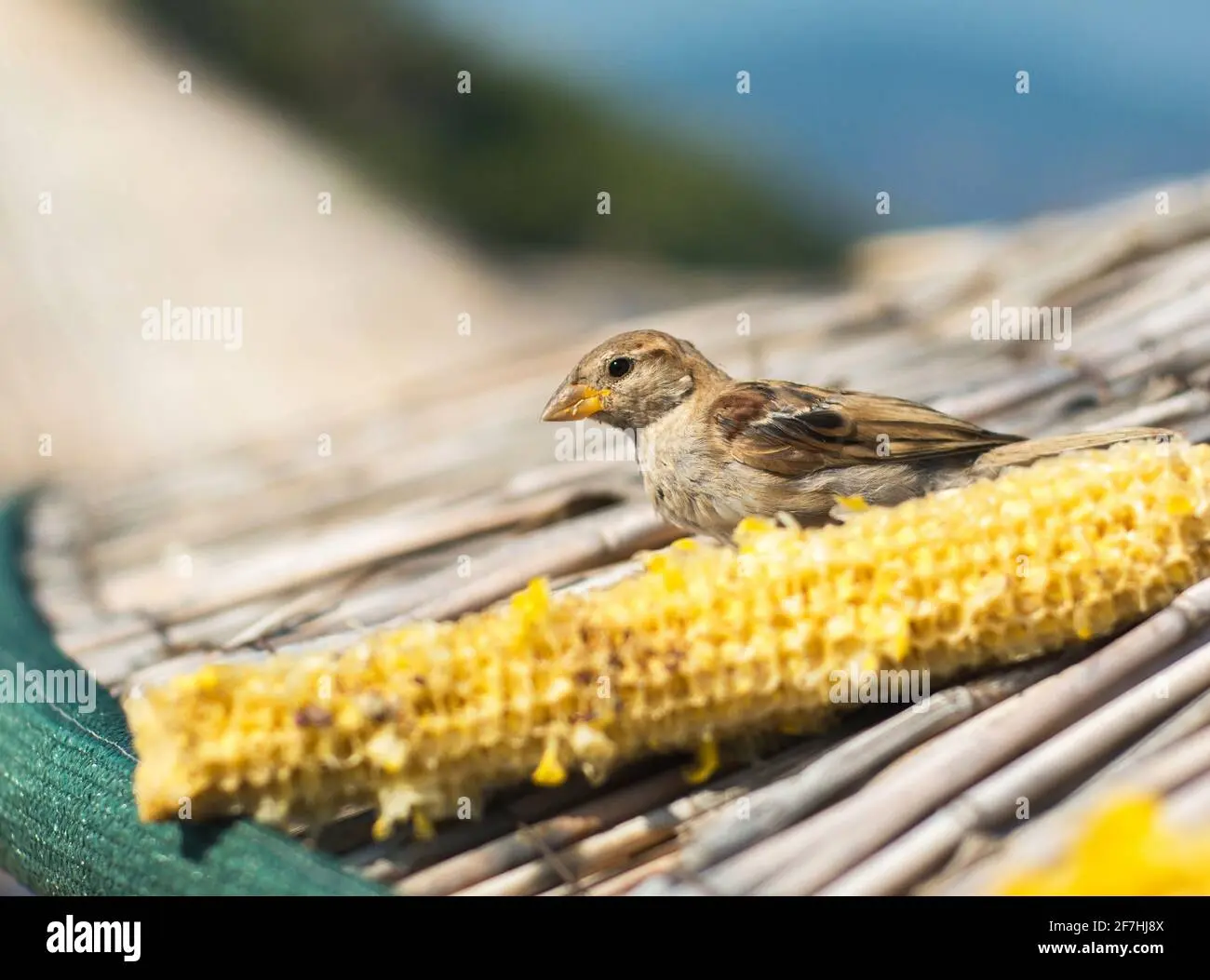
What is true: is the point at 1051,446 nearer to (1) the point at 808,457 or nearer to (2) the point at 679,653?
(1) the point at 808,457

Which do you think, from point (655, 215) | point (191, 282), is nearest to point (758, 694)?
point (191, 282)

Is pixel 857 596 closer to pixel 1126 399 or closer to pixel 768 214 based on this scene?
pixel 1126 399

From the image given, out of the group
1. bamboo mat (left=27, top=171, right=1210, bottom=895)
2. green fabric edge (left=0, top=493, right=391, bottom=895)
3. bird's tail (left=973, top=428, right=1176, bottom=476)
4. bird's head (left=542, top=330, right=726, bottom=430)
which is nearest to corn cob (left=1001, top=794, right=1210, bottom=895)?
bamboo mat (left=27, top=171, right=1210, bottom=895)

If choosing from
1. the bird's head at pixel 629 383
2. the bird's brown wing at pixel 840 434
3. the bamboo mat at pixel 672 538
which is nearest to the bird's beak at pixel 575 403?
the bird's head at pixel 629 383

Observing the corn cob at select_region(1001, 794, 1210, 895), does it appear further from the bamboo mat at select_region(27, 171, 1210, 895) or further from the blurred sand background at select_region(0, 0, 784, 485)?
the blurred sand background at select_region(0, 0, 784, 485)

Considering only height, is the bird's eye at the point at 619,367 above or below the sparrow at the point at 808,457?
above

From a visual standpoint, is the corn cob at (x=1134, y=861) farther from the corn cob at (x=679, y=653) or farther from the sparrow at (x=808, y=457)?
the sparrow at (x=808, y=457)

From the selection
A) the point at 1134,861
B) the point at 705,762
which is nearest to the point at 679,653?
the point at 705,762

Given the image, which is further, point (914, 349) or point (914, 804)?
point (914, 349)
